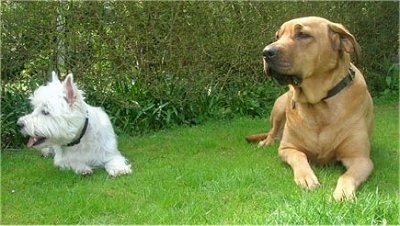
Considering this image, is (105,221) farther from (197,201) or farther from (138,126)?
(138,126)

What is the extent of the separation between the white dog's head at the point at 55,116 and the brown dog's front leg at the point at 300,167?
1894mm

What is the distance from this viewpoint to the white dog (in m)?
5.14

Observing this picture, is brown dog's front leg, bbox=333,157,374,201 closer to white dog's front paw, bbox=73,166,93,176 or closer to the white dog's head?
white dog's front paw, bbox=73,166,93,176

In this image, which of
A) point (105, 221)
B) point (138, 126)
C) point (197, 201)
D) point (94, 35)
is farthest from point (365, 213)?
point (94, 35)

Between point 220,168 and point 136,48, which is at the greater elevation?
point 136,48

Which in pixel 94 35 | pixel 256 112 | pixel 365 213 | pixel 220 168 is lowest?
pixel 256 112

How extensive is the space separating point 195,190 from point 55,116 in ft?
4.84

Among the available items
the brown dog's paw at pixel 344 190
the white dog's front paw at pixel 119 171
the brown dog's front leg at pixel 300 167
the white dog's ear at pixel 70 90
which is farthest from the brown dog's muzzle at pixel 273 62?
the white dog's ear at pixel 70 90

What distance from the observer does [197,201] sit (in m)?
4.31

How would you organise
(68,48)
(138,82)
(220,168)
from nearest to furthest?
(220,168) < (68,48) < (138,82)

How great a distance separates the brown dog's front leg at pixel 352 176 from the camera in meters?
4.17

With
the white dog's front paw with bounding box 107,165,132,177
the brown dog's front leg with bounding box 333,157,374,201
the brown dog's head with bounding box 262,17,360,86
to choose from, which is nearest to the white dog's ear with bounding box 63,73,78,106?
the white dog's front paw with bounding box 107,165,132,177

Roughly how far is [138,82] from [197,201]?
10.7 feet

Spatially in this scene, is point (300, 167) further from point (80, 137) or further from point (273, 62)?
point (80, 137)
